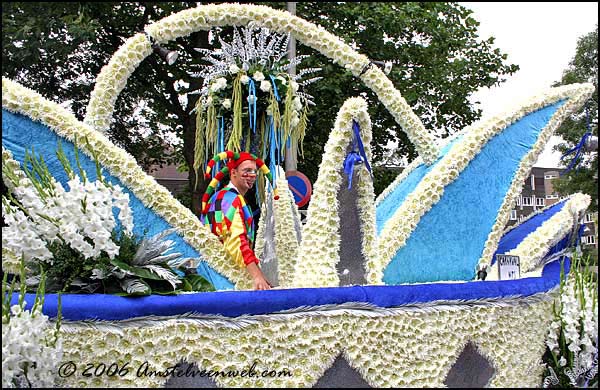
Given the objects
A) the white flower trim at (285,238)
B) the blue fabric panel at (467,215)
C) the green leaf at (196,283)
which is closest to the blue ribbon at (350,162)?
the green leaf at (196,283)

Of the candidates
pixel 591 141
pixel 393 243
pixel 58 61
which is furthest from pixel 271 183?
pixel 58 61

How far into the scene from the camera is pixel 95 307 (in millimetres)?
2168

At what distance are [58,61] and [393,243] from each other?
295 inches

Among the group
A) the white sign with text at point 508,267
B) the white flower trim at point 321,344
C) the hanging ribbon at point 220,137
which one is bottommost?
the white flower trim at point 321,344

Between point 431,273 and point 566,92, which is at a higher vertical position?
point 566,92

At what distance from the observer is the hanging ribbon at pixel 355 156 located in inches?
115

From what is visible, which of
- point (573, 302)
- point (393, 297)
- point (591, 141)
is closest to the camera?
point (393, 297)

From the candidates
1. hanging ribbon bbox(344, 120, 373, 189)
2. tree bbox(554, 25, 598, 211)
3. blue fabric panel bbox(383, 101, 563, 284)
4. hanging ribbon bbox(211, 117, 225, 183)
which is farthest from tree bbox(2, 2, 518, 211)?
hanging ribbon bbox(344, 120, 373, 189)

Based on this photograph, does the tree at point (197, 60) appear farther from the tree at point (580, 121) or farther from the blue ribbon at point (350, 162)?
the blue ribbon at point (350, 162)

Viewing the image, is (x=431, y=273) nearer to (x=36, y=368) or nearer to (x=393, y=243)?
(x=393, y=243)

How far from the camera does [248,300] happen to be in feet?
7.62

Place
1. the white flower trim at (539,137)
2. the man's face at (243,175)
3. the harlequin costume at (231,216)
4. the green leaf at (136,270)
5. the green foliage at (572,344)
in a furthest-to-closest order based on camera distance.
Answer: the white flower trim at (539,137), the man's face at (243,175), the harlequin costume at (231,216), the green foliage at (572,344), the green leaf at (136,270)

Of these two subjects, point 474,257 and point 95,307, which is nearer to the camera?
point 95,307

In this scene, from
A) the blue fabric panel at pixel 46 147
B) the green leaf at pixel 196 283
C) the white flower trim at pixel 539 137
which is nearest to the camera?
the green leaf at pixel 196 283
